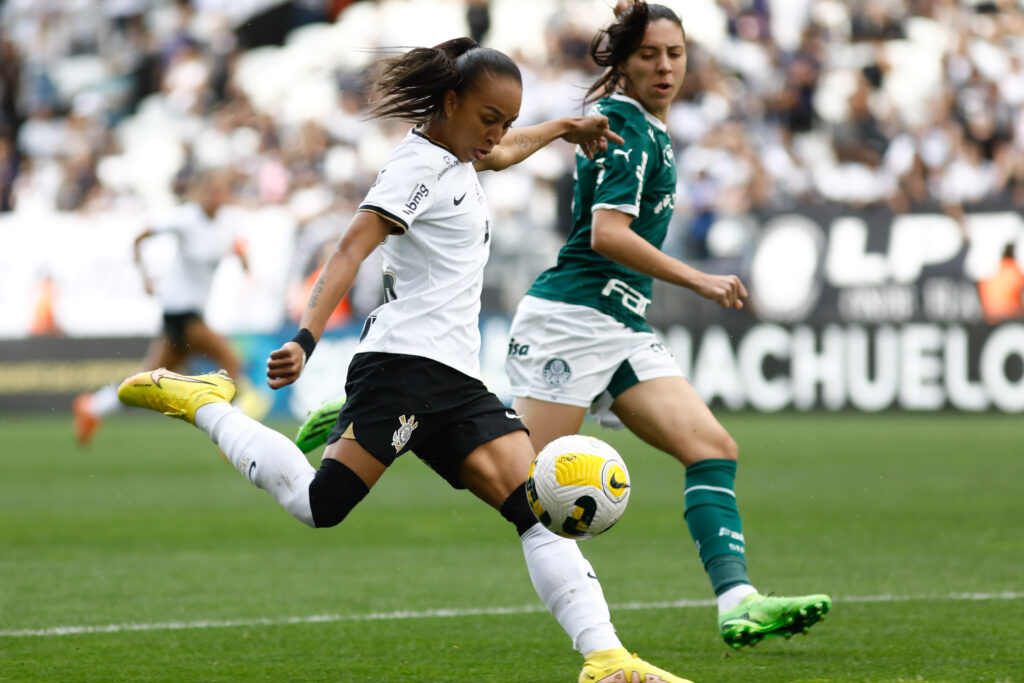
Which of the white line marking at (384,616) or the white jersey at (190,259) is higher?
the white jersey at (190,259)

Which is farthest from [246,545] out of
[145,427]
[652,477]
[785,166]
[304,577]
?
[785,166]

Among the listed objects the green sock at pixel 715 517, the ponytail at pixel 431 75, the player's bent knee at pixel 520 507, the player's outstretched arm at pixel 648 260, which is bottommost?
the green sock at pixel 715 517

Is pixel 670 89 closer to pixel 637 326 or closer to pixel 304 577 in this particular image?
pixel 637 326

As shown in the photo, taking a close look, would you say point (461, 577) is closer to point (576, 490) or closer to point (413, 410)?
point (413, 410)

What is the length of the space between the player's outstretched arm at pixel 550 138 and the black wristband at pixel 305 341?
1036 millimetres

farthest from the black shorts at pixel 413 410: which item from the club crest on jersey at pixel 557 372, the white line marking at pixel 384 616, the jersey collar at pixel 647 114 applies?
the white line marking at pixel 384 616

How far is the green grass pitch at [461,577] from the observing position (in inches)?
208

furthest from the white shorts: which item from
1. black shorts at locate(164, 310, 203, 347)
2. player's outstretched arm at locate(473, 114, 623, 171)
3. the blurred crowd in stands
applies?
the blurred crowd in stands

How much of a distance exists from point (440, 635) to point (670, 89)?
227 cm

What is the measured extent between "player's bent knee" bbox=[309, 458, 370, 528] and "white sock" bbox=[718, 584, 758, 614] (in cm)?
142

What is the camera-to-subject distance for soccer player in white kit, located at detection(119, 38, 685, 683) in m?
4.61

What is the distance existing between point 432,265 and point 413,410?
→ 18.2 inches

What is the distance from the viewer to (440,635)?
5.86m

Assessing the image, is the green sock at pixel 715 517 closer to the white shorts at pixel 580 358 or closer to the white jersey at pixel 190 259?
the white shorts at pixel 580 358
